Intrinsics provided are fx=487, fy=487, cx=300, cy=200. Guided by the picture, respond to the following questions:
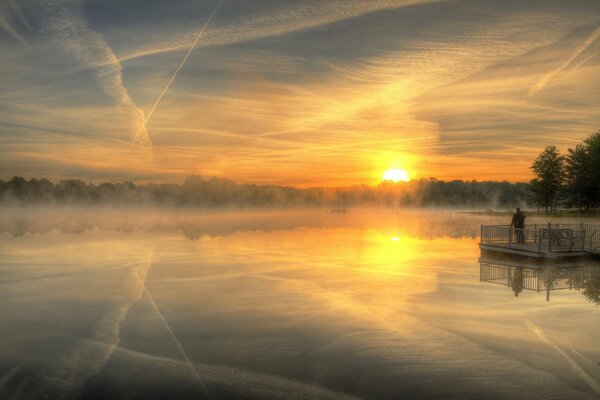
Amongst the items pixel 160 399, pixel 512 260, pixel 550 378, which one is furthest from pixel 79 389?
pixel 512 260

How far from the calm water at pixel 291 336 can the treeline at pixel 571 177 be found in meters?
73.9

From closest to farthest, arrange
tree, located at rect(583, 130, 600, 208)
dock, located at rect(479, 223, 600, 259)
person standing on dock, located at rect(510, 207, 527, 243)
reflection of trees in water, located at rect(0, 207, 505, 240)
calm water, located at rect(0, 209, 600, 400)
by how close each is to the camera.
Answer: calm water, located at rect(0, 209, 600, 400) < dock, located at rect(479, 223, 600, 259) < person standing on dock, located at rect(510, 207, 527, 243) < reflection of trees in water, located at rect(0, 207, 505, 240) < tree, located at rect(583, 130, 600, 208)

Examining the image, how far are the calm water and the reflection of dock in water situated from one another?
0.48 meters

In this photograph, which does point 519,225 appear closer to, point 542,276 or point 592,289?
point 542,276

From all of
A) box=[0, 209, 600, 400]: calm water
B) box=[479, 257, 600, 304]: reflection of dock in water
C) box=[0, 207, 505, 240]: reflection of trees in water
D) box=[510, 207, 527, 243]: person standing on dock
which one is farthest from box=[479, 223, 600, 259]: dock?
box=[0, 207, 505, 240]: reflection of trees in water

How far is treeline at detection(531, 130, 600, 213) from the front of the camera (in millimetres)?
88312

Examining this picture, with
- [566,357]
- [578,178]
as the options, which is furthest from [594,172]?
[566,357]

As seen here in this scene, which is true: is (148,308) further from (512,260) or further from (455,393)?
(512,260)

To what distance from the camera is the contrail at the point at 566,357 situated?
10.5 metres

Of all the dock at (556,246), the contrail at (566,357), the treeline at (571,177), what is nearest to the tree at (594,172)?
the treeline at (571,177)

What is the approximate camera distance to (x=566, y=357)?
1219 centimetres

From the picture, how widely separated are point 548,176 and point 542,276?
87773 mm

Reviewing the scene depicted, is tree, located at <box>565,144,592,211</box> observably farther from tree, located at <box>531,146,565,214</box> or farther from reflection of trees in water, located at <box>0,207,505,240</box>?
reflection of trees in water, located at <box>0,207,505,240</box>

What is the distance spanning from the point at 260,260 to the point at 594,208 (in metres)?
90.4
